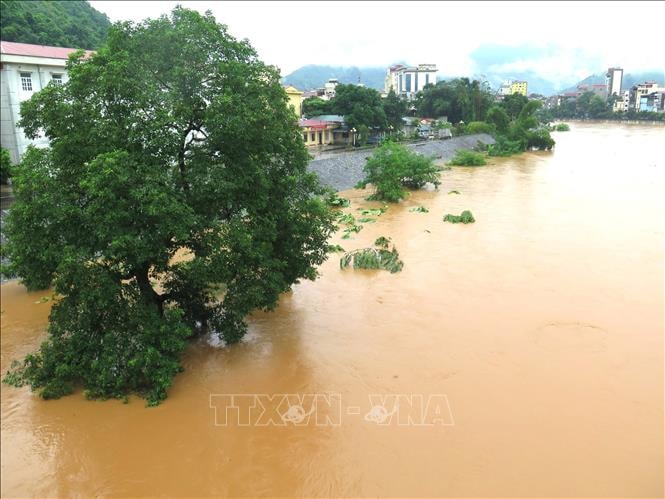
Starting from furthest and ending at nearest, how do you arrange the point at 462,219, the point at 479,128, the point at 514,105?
the point at 514,105 < the point at 479,128 < the point at 462,219

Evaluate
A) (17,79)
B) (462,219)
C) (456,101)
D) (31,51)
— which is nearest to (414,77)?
(456,101)

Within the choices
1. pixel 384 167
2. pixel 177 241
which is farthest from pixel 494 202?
pixel 177 241

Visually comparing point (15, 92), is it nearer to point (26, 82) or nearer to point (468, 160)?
point (26, 82)

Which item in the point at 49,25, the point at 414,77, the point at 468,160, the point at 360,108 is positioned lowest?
the point at 468,160

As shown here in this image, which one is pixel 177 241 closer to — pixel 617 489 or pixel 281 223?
pixel 281 223

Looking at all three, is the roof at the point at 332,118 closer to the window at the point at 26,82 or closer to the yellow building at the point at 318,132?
the yellow building at the point at 318,132

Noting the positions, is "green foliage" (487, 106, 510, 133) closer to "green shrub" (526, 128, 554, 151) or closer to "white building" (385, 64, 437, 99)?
"green shrub" (526, 128, 554, 151)

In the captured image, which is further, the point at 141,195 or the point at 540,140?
the point at 540,140
